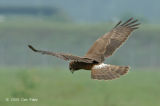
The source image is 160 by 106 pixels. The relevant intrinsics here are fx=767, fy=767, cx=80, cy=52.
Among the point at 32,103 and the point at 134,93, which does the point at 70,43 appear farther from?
the point at 32,103

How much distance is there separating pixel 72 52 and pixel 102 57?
17182 mm

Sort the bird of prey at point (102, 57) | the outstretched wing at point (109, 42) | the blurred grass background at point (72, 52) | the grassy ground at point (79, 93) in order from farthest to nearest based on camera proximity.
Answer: the blurred grass background at point (72, 52), the grassy ground at point (79, 93), the outstretched wing at point (109, 42), the bird of prey at point (102, 57)

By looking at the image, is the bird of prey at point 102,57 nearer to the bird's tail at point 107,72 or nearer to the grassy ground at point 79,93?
the bird's tail at point 107,72

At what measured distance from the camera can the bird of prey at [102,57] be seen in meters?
9.70

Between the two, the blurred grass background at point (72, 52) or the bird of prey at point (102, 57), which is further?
the blurred grass background at point (72, 52)

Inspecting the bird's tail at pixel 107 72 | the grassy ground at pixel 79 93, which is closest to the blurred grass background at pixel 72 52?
the grassy ground at pixel 79 93

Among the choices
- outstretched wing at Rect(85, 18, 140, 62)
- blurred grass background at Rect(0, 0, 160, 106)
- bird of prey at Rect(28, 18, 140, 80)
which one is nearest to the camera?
bird of prey at Rect(28, 18, 140, 80)

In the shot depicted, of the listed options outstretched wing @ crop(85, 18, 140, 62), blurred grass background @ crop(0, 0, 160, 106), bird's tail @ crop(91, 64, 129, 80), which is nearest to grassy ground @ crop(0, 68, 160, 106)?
blurred grass background @ crop(0, 0, 160, 106)

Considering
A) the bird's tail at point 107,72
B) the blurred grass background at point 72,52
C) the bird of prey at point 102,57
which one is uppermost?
the blurred grass background at point 72,52

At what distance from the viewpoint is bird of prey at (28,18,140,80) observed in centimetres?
970

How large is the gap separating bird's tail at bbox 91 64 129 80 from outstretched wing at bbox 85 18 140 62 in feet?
1.06

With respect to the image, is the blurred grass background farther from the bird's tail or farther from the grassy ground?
the bird's tail

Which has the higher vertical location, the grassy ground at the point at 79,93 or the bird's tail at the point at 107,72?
the grassy ground at the point at 79,93

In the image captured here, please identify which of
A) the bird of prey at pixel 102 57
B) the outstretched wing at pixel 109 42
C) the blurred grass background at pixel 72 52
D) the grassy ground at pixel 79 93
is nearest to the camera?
the bird of prey at pixel 102 57
